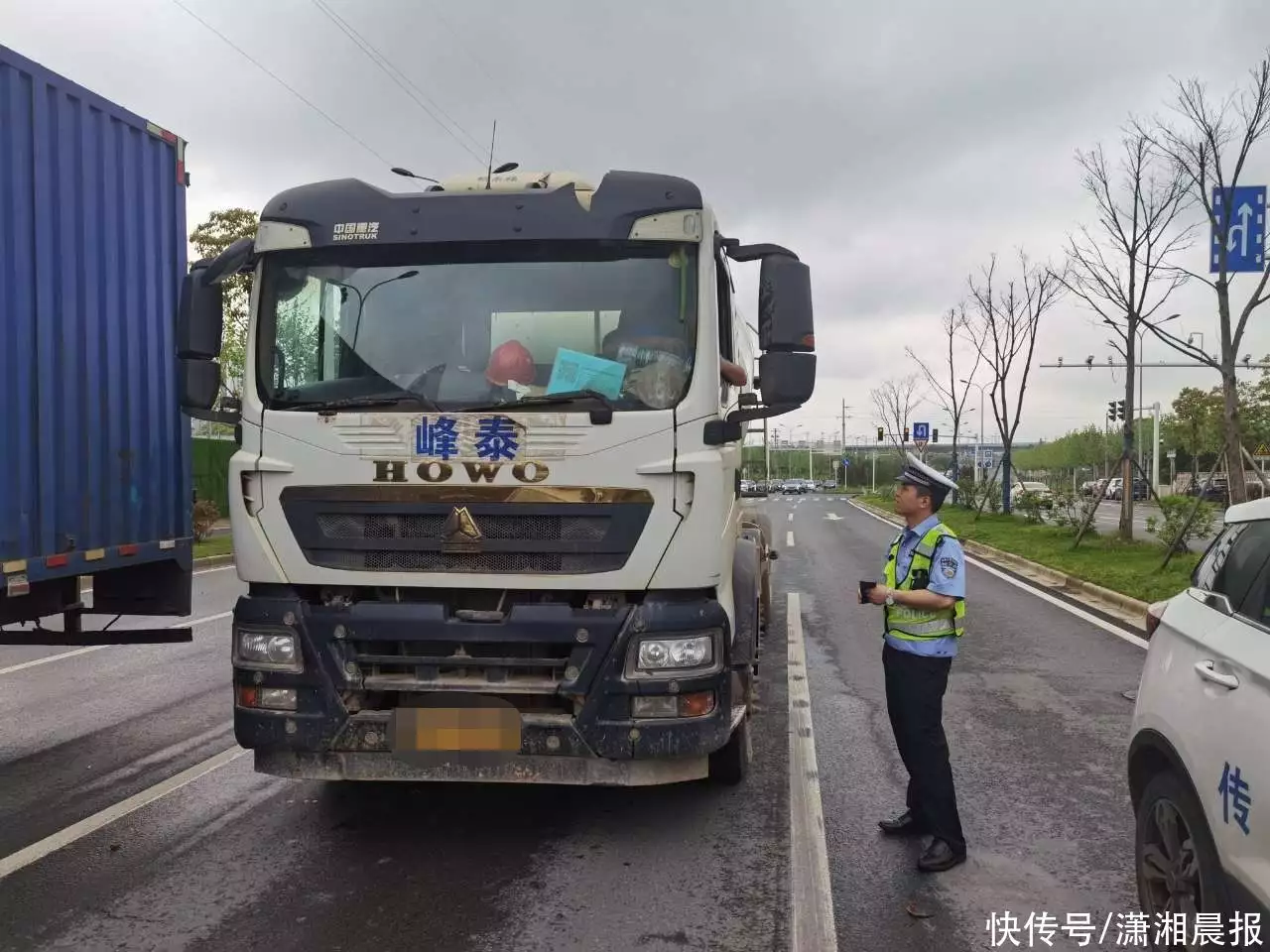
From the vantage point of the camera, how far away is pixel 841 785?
5152mm

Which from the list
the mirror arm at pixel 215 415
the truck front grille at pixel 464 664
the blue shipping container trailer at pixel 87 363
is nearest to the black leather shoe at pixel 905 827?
the truck front grille at pixel 464 664

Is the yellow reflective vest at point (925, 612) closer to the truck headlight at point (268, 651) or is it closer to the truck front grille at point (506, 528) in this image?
the truck front grille at point (506, 528)

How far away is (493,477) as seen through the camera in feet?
13.1

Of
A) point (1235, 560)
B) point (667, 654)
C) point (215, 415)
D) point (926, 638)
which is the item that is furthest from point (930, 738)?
point (215, 415)

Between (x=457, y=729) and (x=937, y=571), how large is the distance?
2054 millimetres

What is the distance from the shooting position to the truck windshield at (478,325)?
418cm

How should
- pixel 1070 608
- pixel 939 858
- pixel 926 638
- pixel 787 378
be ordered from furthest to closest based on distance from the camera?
pixel 1070 608 < pixel 787 378 < pixel 926 638 < pixel 939 858

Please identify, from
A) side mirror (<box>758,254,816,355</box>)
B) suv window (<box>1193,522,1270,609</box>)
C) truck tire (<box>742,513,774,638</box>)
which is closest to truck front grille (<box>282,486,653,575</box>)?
side mirror (<box>758,254,816,355</box>)

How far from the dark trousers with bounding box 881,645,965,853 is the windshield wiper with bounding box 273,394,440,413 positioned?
2297 mm

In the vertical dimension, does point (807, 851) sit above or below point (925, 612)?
below

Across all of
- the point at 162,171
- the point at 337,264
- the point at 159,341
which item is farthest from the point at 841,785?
the point at 162,171

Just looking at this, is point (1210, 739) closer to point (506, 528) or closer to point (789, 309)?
point (789, 309)

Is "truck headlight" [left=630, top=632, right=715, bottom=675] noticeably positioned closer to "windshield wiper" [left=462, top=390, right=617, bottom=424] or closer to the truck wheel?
"windshield wiper" [left=462, top=390, right=617, bottom=424]

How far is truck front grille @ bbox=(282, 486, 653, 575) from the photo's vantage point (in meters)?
3.99
